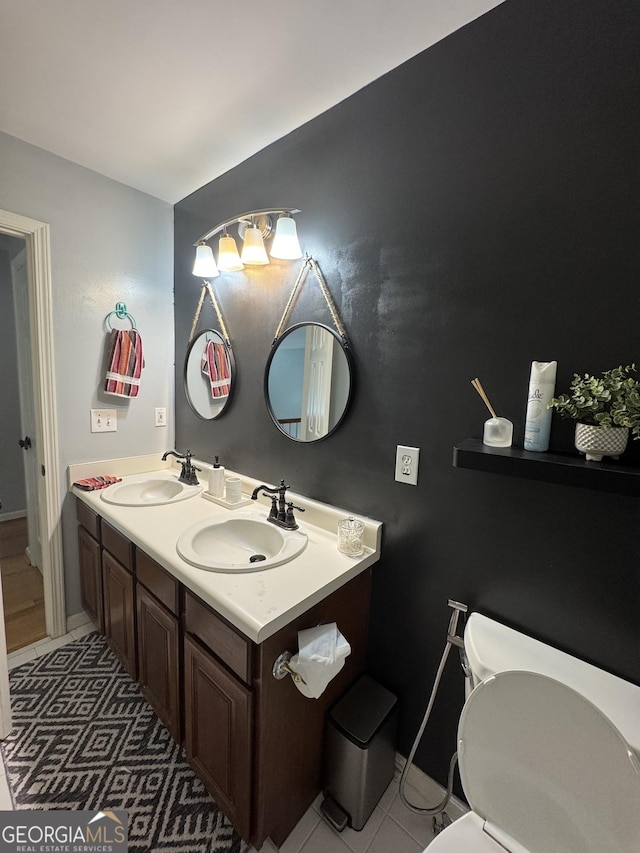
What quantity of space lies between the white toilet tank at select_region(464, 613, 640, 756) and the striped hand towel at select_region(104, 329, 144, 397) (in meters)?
1.91

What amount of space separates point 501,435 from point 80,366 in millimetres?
1936

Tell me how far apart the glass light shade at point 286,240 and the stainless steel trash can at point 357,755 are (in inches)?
64.9

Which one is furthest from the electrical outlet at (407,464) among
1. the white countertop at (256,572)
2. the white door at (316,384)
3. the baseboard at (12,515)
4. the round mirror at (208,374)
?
the baseboard at (12,515)

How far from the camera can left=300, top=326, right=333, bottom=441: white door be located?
4.64 feet

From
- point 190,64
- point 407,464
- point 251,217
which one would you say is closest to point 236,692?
point 407,464

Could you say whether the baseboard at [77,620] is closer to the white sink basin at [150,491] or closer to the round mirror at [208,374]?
the white sink basin at [150,491]

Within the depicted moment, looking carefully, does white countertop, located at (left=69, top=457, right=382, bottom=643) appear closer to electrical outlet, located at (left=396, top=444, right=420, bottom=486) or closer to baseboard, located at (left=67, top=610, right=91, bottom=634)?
electrical outlet, located at (left=396, top=444, right=420, bottom=486)

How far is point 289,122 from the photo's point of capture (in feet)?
4.69

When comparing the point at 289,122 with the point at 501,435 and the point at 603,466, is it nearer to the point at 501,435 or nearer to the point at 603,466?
the point at 501,435

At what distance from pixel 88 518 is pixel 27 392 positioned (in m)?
1.12

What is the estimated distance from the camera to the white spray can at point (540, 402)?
89cm

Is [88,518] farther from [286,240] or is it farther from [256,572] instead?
[286,240]

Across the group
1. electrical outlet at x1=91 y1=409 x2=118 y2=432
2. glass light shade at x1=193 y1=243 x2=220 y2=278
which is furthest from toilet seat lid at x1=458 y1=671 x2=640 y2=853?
electrical outlet at x1=91 y1=409 x2=118 y2=432

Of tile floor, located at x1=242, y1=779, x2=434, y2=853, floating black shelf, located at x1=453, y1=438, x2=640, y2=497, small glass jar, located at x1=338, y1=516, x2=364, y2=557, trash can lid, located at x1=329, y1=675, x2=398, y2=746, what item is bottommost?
tile floor, located at x1=242, y1=779, x2=434, y2=853
